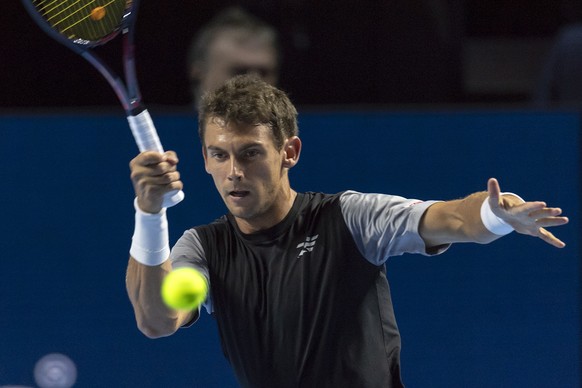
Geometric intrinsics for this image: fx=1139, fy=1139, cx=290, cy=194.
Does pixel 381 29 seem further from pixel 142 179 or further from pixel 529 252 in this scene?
pixel 142 179

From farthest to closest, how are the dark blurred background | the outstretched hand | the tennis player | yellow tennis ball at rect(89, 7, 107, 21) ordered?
the dark blurred background < yellow tennis ball at rect(89, 7, 107, 21) < the tennis player < the outstretched hand

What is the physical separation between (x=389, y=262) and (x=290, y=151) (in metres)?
1.36

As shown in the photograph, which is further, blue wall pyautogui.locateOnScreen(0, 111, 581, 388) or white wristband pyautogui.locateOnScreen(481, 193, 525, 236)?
blue wall pyautogui.locateOnScreen(0, 111, 581, 388)

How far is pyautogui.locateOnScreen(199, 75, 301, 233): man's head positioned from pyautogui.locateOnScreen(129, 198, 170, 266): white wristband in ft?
0.75

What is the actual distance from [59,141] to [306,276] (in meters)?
1.76

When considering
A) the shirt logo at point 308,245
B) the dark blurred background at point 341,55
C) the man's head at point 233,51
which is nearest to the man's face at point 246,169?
the shirt logo at point 308,245

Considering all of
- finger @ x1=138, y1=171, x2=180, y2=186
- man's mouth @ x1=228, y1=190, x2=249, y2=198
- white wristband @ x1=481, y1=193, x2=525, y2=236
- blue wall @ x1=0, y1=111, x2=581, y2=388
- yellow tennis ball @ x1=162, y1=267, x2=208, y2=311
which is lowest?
blue wall @ x1=0, y1=111, x2=581, y2=388

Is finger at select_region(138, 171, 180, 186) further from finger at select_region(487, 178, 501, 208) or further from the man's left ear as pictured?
finger at select_region(487, 178, 501, 208)

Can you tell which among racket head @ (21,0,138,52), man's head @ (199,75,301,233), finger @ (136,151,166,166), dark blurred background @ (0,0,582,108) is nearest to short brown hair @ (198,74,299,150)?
man's head @ (199,75,301,233)

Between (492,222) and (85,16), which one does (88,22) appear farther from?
(492,222)

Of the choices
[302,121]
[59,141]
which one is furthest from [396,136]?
[59,141]

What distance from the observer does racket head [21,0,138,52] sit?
328 cm

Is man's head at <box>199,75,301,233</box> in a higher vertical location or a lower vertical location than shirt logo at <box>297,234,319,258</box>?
higher

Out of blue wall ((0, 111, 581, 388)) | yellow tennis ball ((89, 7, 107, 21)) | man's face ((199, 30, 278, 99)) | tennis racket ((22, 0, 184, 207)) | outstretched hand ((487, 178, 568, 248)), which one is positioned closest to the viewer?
outstretched hand ((487, 178, 568, 248))
